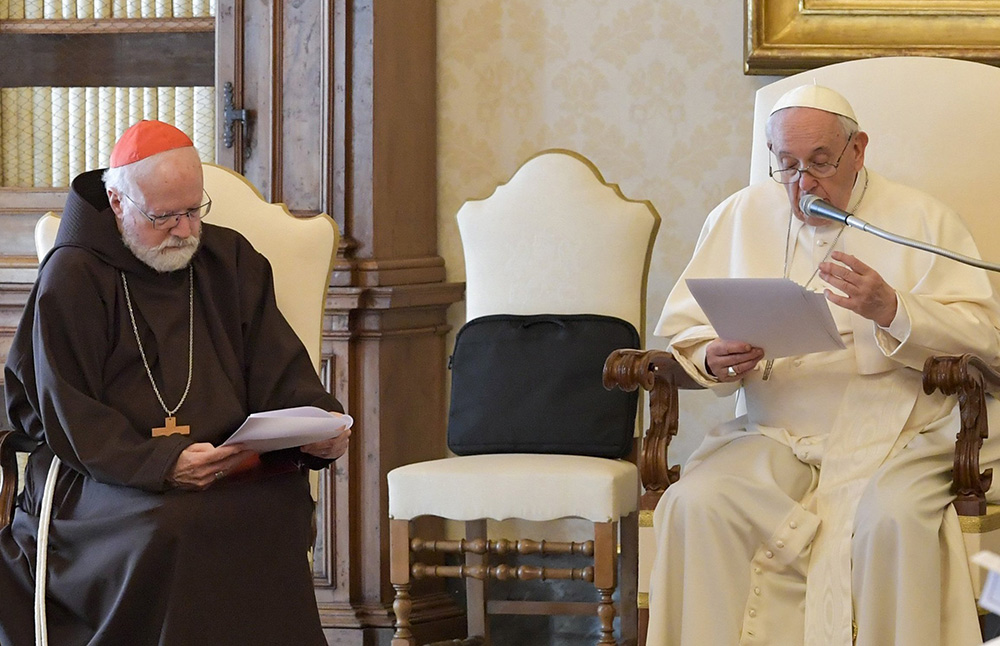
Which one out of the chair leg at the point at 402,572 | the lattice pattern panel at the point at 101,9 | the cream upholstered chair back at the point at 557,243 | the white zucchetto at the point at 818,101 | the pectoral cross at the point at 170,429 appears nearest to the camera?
the pectoral cross at the point at 170,429

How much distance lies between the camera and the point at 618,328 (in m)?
4.06

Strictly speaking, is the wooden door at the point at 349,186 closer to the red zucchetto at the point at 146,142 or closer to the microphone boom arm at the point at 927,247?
the red zucchetto at the point at 146,142

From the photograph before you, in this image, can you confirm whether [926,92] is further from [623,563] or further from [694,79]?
[623,563]

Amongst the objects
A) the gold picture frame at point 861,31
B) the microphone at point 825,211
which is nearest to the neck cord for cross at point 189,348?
the microphone at point 825,211

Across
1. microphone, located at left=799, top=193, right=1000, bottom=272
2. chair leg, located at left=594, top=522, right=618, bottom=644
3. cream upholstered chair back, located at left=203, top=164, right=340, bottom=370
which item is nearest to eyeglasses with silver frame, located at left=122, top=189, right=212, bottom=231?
cream upholstered chair back, located at left=203, top=164, right=340, bottom=370

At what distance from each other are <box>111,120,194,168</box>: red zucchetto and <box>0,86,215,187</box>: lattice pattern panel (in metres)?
1.12

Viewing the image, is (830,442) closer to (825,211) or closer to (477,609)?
(825,211)

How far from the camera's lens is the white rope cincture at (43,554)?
2.97m

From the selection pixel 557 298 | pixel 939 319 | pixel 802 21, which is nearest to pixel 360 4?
pixel 557 298

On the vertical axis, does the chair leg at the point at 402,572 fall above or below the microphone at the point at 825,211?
below

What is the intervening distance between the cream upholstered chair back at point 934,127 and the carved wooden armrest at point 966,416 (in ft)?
2.32

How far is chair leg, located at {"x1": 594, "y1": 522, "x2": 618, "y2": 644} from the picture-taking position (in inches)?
146

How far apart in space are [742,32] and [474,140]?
3.08 feet

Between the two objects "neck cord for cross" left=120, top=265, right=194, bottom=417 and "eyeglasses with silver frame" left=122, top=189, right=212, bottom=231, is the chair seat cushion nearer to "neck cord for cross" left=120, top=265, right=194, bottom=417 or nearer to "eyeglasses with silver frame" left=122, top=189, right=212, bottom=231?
"neck cord for cross" left=120, top=265, right=194, bottom=417
